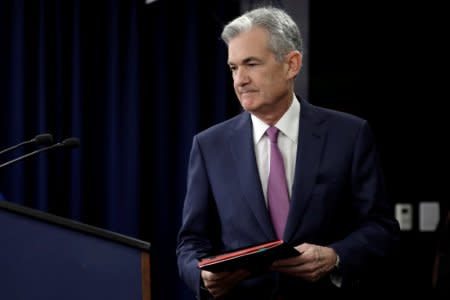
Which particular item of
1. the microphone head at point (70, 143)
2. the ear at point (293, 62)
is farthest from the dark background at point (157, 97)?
the ear at point (293, 62)

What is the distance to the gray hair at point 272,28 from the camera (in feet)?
6.38

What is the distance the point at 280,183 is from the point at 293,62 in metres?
0.36

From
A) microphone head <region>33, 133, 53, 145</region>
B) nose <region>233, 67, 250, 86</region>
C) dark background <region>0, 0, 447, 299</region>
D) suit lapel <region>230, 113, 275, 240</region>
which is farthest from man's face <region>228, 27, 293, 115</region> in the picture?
dark background <region>0, 0, 447, 299</region>

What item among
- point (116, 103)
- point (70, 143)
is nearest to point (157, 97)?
point (116, 103)

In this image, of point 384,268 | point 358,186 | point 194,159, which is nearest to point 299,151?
point 358,186

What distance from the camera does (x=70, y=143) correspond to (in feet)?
7.11

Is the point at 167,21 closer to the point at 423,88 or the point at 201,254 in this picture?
the point at 423,88

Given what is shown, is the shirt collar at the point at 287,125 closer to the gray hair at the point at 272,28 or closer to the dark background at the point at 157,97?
the gray hair at the point at 272,28

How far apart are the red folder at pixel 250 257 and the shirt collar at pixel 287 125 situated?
464mm

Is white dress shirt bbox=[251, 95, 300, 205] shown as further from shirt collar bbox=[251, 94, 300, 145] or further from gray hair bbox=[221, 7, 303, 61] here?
gray hair bbox=[221, 7, 303, 61]

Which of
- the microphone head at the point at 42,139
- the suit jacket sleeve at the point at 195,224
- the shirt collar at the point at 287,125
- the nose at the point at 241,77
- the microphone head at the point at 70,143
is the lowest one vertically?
the suit jacket sleeve at the point at 195,224

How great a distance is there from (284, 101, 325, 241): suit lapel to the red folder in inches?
9.2

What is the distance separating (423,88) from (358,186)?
1935 millimetres

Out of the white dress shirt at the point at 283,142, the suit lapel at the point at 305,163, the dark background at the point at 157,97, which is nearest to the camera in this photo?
the suit lapel at the point at 305,163
